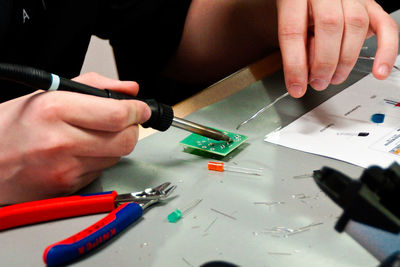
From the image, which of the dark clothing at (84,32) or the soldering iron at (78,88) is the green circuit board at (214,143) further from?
the dark clothing at (84,32)

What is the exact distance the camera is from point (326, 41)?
0.57 metres

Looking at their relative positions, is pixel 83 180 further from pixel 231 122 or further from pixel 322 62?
pixel 322 62

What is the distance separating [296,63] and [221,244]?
29cm

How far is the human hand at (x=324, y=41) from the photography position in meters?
0.57

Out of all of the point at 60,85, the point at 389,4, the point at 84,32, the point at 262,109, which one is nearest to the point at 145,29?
the point at 84,32

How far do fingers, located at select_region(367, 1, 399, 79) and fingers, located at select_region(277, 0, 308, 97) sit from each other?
0.10 metres

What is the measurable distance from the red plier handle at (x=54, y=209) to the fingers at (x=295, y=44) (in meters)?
0.29

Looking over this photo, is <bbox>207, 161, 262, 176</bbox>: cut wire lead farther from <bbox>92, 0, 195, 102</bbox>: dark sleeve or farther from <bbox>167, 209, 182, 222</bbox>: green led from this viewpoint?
<bbox>92, 0, 195, 102</bbox>: dark sleeve

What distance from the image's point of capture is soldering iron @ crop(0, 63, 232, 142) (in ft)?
1.39

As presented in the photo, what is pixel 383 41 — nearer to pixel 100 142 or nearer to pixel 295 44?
pixel 295 44

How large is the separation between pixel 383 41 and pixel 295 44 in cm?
13

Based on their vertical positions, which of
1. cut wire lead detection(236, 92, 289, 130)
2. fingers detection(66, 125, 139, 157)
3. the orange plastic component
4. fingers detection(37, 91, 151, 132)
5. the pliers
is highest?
fingers detection(37, 91, 151, 132)

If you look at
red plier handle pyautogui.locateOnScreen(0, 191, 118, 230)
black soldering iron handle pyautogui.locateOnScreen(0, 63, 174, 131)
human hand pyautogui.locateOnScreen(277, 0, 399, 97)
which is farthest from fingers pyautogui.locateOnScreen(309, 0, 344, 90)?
red plier handle pyautogui.locateOnScreen(0, 191, 118, 230)

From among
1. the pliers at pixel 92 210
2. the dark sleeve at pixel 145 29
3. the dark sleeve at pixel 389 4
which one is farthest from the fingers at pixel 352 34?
the dark sleeve at pixel 389 4
